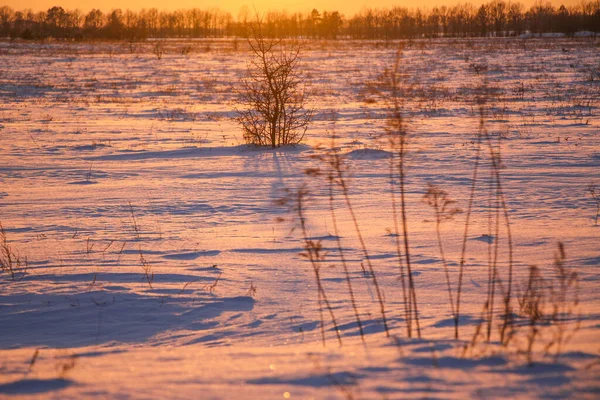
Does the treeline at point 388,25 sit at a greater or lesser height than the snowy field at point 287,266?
greater

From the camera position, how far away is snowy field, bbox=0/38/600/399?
2629mm

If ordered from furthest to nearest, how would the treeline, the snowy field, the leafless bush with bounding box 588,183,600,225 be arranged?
the treeline, the leafless bush with bounding box 588,183,600,225, the snowy field

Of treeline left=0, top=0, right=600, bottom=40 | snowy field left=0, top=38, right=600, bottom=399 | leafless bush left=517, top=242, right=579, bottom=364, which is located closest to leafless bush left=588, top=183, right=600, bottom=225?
snowy field left=0, top=38, right=600, bottom=399

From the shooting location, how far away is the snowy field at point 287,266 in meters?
2.63

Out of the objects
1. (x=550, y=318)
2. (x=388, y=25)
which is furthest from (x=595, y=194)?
(x=388, y=25)

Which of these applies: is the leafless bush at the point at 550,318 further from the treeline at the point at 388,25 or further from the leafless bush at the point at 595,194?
the treeline at the point at 388,25

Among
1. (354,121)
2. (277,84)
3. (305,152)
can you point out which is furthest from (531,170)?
(354,121)

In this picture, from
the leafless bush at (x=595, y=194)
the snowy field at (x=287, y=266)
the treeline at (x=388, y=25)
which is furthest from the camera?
the treeline at (x=388, y=25)

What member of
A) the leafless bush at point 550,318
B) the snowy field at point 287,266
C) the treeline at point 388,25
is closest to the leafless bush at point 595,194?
the snowy field at point 287,266

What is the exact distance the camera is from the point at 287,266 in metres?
4.55

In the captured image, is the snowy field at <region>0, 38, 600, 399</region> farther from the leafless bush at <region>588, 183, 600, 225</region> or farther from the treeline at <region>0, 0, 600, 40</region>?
the treeline at <region>0, 0, 600, 40</region>

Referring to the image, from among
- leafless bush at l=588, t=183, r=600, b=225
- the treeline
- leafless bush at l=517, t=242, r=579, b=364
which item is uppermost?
the treeline

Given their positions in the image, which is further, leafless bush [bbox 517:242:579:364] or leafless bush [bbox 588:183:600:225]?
leafless bush [bbox 588:183:600:225]

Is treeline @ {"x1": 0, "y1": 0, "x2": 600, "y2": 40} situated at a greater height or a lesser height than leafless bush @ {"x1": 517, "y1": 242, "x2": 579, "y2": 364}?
greater
